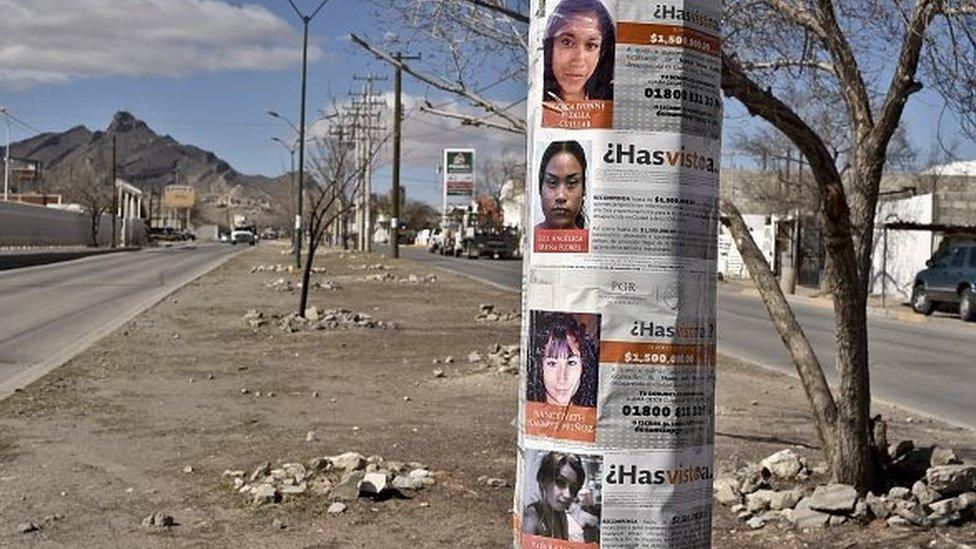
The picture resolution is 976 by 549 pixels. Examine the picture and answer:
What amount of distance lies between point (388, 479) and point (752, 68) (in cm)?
379

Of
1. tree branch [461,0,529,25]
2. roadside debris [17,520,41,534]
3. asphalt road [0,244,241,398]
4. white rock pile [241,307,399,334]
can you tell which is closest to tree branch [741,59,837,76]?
tree branch [461,0,529,25]

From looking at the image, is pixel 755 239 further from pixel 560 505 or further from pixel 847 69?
pixel 560 505

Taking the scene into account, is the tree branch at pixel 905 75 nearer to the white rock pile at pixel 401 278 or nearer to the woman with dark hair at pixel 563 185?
the woman with dark hair at pixel 563 185

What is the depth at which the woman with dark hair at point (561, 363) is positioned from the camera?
4000 mm

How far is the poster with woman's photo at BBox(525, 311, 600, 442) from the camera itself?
3998 millimetres

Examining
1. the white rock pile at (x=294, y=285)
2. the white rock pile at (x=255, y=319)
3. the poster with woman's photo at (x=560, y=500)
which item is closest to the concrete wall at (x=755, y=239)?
the white rock pile at (x=294, y=285)

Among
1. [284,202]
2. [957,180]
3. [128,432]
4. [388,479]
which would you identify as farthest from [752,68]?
[284,202]

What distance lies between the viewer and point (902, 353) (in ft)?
64.7

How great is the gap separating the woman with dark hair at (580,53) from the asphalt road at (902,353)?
29.2ft

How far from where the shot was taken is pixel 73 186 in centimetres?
12206

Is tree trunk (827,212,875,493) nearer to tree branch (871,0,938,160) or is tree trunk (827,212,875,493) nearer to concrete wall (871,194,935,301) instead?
tree branch (871,0,938,160)

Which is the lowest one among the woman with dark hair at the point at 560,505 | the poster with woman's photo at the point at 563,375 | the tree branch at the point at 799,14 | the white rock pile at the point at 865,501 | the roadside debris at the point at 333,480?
the roadside debris at the point at 333,480

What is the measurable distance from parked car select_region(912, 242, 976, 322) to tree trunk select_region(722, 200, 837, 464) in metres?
22.3

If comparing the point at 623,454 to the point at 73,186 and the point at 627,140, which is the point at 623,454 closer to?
the point at 627,140
